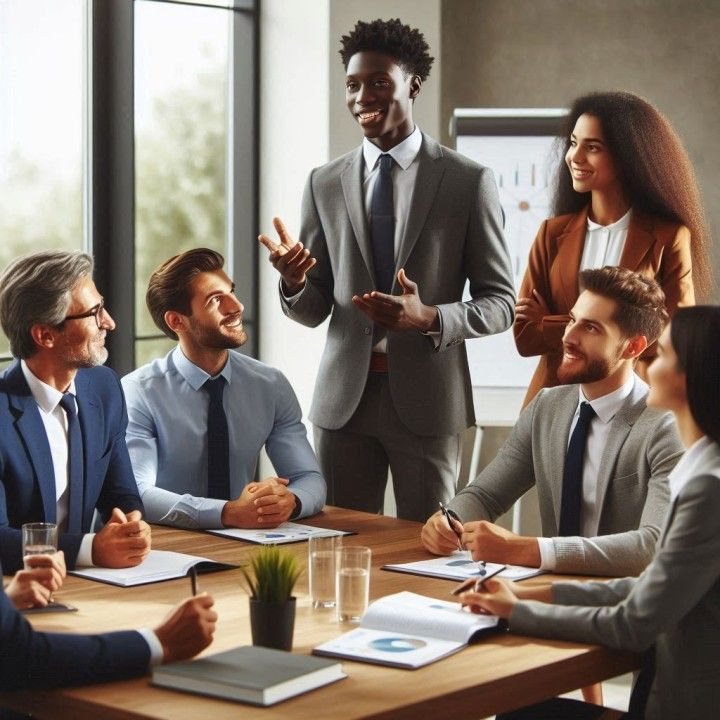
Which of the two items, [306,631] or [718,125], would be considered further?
[718,125]

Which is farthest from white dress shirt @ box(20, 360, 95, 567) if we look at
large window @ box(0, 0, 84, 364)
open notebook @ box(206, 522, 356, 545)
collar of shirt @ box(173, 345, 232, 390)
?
large window @ box(0, 0, 84, 364)

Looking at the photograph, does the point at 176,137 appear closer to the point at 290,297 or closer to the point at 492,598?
the point at 290,297

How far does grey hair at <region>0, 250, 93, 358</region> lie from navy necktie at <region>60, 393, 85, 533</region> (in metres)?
0.15

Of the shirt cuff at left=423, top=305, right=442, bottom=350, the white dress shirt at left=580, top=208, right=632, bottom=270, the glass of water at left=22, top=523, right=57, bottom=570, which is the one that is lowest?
the glass of water at left=22, top=523, right=57, bottom=570

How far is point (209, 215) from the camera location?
5.51 metres

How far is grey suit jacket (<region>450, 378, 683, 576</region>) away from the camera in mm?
2572

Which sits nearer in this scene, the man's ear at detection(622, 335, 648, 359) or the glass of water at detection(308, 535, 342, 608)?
the glass of water at detection(308, 535, 342, 608)

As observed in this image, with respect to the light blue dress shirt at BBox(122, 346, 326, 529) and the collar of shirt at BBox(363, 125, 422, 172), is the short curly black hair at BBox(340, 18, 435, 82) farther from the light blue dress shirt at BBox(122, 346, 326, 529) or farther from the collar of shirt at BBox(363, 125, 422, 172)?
the light blue dress shirt at BBox(122, 346, 326, 529)

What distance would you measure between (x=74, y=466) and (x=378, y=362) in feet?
3.60

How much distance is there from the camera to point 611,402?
2.86m

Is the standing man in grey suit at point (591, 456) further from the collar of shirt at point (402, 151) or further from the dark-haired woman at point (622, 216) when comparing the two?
the collar of shirt at point (402, 151)

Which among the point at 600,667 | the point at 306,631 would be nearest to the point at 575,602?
the point at 600,667

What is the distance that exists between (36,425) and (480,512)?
1.04 meters

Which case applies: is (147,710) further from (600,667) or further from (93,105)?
(93,105)
